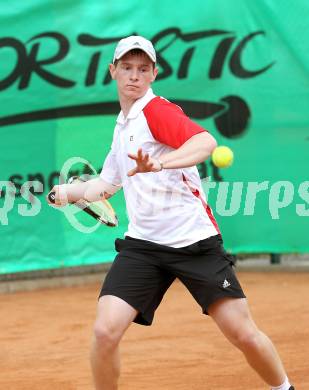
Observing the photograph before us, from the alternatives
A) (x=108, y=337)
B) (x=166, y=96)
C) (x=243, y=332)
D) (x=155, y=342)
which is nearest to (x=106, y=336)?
(x=108, y=337)

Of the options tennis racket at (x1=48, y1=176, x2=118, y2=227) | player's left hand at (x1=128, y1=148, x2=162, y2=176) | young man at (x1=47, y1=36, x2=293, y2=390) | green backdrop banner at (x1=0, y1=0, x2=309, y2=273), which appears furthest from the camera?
green backdrop banner at (x1=0, y1=0, x2=309, y2=273)

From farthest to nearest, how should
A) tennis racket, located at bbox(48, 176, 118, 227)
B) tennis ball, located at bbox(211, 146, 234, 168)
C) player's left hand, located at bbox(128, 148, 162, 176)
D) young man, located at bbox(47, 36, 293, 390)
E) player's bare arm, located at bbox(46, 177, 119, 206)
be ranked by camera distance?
tennis ball, located at bbox(211, 146, 234, 168)
tennis racket, located at bbox(48, 176, 118, 227)
player's bare arm, located at bbox(46, 177, 119, 206)
young man, located at bbox(47, 36, 293, 390)
player's left hand, located at bbox(128, 148, 162, 176)

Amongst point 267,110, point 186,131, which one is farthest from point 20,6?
point 186,131

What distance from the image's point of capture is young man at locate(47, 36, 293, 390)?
3.79m

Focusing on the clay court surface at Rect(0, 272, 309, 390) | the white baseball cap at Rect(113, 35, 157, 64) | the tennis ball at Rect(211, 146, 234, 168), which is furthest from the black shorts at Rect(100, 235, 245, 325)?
the tennis ball at Rect(211, 146, 234, 168)

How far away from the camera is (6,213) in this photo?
7.63 meters

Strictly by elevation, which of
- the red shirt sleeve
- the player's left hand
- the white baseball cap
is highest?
the white baseball cap

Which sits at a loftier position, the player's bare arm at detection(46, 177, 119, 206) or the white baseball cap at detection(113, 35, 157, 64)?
the white baseball cap at detection(113, 35, 157, 64)

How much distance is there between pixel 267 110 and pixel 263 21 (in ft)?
2.59

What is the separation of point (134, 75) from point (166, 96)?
14.2ft

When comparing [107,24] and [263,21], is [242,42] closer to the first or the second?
[263,21]

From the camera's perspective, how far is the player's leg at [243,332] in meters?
3.79

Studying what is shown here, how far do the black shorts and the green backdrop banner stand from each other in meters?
3.85

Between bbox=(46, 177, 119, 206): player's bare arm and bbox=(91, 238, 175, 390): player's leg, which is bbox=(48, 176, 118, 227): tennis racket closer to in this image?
bbox=(46, 177, 119, 206): player's bare arm
